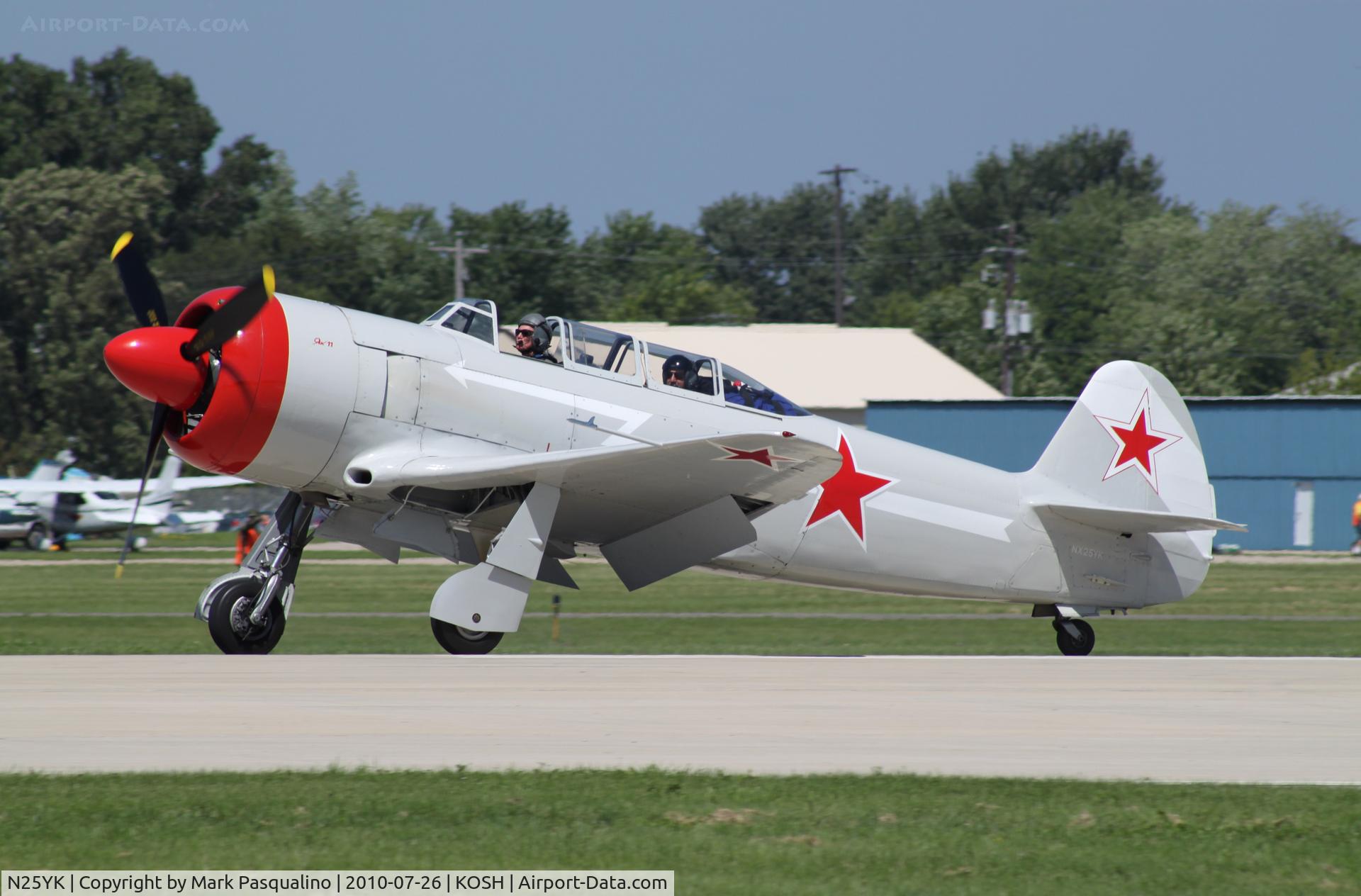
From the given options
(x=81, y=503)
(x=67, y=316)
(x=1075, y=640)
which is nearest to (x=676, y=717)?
(x=1075, y=640)

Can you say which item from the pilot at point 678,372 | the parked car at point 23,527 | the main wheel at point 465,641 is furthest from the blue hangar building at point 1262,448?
the main wheel at point 465,641

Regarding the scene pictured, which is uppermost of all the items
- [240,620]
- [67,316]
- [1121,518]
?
[67,316]

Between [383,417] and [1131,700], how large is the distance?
18.2 feet

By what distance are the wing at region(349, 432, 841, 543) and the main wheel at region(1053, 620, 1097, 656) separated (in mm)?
3889

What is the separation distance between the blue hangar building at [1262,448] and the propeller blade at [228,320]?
3547 cm

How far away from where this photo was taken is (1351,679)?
434 inches

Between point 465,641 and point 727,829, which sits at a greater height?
point 727,829

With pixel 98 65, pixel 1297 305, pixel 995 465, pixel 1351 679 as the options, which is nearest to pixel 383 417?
pixel 1351 679

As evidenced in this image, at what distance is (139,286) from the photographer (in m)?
12.1

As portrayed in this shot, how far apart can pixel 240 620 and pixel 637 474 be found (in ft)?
10.5

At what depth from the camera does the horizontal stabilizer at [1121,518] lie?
12758mm

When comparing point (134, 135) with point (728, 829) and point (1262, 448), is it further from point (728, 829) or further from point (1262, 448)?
point (728, 829)

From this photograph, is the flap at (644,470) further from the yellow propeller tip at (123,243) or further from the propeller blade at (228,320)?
the yellow propeller tip at (123,243)

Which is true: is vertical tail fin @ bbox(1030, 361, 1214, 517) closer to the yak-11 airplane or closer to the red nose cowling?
the yak-11 airplane
